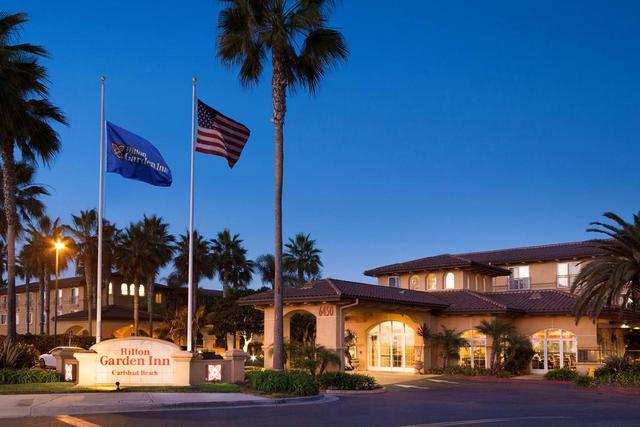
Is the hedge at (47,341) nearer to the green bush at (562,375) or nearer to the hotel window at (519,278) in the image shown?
the hotel window at (519,278)

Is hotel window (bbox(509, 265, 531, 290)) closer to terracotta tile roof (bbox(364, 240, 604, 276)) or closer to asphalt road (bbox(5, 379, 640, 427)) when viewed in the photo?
terracotta tile roof (bbox(364, 240, 604, 276))

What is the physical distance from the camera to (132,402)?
60.5ft

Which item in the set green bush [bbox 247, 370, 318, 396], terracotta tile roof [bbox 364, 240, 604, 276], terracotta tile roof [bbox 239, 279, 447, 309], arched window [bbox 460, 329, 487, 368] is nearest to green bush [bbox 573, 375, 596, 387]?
arched window [bbox 460, 329, 487, 368]

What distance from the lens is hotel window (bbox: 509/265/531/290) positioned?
1885 inches

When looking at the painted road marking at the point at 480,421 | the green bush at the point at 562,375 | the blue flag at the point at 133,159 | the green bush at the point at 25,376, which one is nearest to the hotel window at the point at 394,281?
the green bush at the point at 562,375

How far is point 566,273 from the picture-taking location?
45.8 m

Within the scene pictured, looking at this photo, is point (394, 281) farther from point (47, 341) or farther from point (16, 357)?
point (16, 357)

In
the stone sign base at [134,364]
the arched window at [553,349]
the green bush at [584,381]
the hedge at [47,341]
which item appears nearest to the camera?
the stone sign base at [134,364]

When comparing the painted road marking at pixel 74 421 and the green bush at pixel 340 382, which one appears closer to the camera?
the painted road marking at pixel 74 421

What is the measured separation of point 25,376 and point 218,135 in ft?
32.2

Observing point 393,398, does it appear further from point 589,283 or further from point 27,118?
point 27,118

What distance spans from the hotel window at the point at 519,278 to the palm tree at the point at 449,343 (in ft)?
34.8

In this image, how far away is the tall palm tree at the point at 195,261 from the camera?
66812 millimetres

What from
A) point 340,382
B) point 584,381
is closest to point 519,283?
point 584,381
